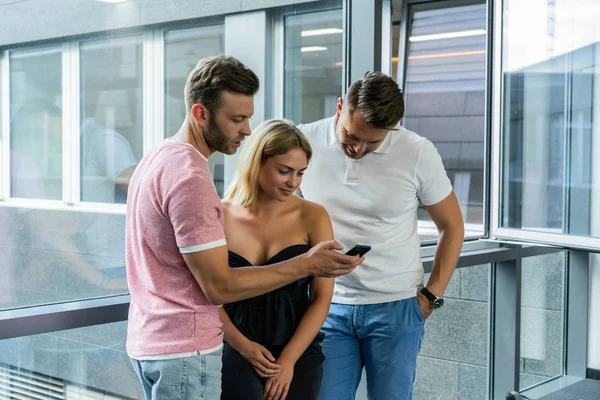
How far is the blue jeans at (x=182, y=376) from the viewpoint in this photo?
1.46 meters

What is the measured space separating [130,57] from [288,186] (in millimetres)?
630

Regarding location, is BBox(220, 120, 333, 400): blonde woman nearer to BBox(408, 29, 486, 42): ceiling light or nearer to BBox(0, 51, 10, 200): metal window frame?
BBox(0, 51, 10, 200): metal window frame

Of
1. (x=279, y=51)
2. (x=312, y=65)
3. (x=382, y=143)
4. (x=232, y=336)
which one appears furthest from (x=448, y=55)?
(x=232, y=336)

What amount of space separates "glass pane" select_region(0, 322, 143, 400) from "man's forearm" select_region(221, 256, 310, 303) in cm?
62

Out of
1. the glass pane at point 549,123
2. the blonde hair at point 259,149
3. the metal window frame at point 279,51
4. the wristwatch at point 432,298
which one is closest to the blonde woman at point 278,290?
the blonde hair at point 259,149

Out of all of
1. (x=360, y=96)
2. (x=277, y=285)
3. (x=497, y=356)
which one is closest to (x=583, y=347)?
(x=497, y=356)

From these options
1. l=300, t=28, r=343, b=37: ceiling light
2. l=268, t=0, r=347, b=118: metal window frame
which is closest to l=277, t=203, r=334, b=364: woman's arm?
l=268, t=0, r=347, b=118: metal window frame

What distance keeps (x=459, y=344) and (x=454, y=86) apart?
1724mm

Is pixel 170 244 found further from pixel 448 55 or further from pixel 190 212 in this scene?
pixel 448 55

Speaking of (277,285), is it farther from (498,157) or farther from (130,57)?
(498,157)

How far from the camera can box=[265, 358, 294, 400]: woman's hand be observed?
175cm

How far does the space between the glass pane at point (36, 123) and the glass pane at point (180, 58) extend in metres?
0.46

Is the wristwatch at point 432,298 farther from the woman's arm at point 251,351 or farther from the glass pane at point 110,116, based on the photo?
the glass pane at point 110,116

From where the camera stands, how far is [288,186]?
6.07 ft
